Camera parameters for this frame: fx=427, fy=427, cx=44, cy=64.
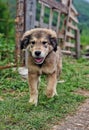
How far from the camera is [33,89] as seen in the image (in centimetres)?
638

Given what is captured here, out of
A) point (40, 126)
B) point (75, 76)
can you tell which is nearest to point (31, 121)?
point (40, 126)

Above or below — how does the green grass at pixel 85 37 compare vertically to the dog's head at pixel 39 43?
below

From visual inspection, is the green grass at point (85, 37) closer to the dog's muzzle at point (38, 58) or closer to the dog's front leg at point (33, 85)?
the dog's front leg at point (33, 85)

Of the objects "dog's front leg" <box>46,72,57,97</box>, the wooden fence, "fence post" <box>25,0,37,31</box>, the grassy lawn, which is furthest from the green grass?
"dog's front leg" <box>46,72,57,97</box>

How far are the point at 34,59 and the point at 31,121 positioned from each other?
116cm

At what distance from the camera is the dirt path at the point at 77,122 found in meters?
5.38

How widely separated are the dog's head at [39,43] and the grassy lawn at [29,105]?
71 centimetres

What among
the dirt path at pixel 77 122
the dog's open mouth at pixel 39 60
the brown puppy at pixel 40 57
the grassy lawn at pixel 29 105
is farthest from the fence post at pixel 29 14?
the dirt path at pixel 77 122

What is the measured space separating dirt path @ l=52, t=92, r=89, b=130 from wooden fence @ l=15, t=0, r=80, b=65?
3.21m

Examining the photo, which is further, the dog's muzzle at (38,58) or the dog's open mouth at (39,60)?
the dog's open mouth at (39,60)

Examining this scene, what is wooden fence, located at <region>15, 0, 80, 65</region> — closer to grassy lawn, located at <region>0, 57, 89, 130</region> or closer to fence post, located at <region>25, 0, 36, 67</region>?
fence post, located at <region>25, 0, 36, 67</region>

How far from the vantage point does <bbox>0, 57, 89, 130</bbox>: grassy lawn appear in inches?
213

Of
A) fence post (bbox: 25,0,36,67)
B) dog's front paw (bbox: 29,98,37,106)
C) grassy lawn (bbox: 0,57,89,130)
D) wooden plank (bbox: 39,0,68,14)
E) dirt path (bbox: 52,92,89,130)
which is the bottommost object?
dirt path (bbox: 52,92,89,130)

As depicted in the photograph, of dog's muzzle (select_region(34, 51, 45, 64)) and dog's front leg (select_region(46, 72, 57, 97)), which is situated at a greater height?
dog's muzzle (select_region(34, 51, 45, 64))
